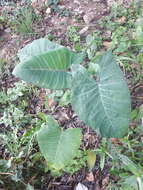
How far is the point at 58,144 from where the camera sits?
129 cm

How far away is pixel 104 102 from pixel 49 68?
9.8 inches

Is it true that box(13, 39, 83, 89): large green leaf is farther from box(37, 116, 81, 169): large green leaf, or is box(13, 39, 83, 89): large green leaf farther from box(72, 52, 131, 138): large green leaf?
box(37, 116, 81, 169): large green leaf

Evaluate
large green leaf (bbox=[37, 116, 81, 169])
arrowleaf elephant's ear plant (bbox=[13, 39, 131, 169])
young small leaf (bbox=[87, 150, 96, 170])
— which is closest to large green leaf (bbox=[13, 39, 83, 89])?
arrowleaf elephant's ear plant (bbox=[13, 39, 131, 169])

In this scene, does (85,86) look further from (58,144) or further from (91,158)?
(91,158)

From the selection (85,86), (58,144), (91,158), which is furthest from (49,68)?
(91,158)

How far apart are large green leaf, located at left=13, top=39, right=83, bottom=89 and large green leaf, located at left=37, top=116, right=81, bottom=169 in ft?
0.74

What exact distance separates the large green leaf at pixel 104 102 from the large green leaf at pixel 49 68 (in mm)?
72

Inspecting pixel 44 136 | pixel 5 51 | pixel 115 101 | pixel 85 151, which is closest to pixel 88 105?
pixel 115 101

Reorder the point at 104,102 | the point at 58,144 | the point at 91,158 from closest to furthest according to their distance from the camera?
the point at 104,102, the point at 58,144, the point at 91,158

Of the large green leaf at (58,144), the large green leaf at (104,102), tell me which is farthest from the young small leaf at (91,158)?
the large green leaf at (104,102)

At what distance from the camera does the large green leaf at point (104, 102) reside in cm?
114

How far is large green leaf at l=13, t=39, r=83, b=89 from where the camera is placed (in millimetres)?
1142

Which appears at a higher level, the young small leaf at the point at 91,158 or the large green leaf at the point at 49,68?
the large green leaf at the point at 49,68

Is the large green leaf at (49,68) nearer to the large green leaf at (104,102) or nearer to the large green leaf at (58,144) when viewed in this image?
the large green leaf at (104,102)
